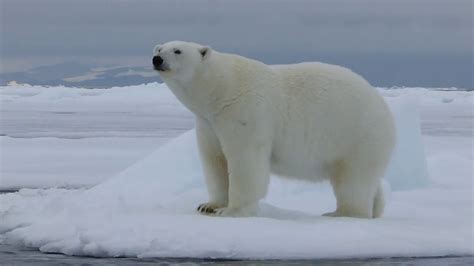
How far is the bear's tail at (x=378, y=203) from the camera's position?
18.7 feet

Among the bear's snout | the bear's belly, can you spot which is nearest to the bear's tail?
the bear's belly

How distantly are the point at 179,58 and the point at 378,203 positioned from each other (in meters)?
1.79

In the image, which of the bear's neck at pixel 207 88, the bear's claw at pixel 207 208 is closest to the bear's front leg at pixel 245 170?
the bear's claw at pixel 207 208

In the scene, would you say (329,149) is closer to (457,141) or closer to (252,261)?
(252,261)

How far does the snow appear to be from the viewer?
4375mm

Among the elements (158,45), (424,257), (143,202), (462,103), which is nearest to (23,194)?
(143,202)

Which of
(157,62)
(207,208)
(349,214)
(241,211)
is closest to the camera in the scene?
(157,62)

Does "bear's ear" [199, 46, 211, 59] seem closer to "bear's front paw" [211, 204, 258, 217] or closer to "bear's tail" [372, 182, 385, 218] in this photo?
"bear's front paw" [211, 204, 258, 217]

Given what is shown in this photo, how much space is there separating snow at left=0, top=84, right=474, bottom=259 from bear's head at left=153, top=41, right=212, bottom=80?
885 millimetres

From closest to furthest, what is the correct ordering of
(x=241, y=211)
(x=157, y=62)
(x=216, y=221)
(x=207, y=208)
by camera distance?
1. (x=216, y=221)
2. (x=157, y=62)
3. (x=241, y=211)
4. (x=207, y=208)

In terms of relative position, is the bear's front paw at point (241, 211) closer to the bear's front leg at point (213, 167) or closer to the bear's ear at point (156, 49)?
the bear's front leg at point (213, 167)

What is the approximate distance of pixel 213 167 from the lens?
540cm

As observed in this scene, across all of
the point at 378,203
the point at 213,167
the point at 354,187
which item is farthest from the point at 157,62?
the point at 378,203

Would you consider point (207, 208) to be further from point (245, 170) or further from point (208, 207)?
point (245, 170)
